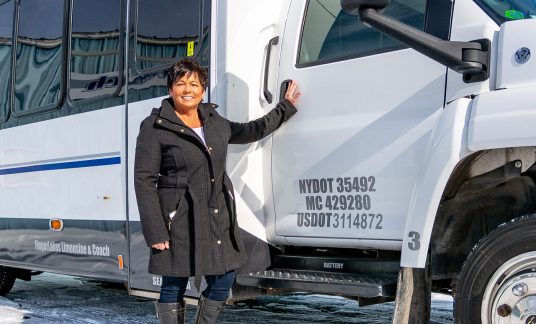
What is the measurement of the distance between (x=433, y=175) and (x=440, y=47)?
548 mm

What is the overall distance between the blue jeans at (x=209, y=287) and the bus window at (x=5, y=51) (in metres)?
3.11

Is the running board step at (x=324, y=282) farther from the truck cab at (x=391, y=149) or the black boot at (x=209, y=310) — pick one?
the black boot at (x=209, y=310)

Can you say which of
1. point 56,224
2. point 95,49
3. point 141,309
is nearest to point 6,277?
point 141,309

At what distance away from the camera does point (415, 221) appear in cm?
323

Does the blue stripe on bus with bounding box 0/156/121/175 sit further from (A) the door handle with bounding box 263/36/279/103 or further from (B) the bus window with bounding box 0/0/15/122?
(A) the door handle with bounding box 263/36/279/103

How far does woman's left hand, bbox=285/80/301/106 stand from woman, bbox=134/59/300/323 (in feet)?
1.42

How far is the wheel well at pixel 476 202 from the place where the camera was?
3199 millimetres

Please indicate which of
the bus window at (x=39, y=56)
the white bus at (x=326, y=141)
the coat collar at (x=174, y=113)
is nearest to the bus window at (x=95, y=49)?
the white bus at (x=326, y=141)

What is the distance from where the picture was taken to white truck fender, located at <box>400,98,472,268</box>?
311 centimetres

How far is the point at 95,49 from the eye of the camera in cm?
518

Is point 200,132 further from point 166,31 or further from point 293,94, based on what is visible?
point 166,31

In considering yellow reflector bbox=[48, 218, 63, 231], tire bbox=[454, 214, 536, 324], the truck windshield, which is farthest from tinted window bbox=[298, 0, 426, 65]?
yellow reflector bbox=[48, 218, 63, 231]

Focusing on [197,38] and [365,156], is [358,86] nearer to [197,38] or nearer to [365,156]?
[365,156]

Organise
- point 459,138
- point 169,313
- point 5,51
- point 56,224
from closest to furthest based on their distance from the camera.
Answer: point 459,138, point 169,313, point 56,224, point 5,51
